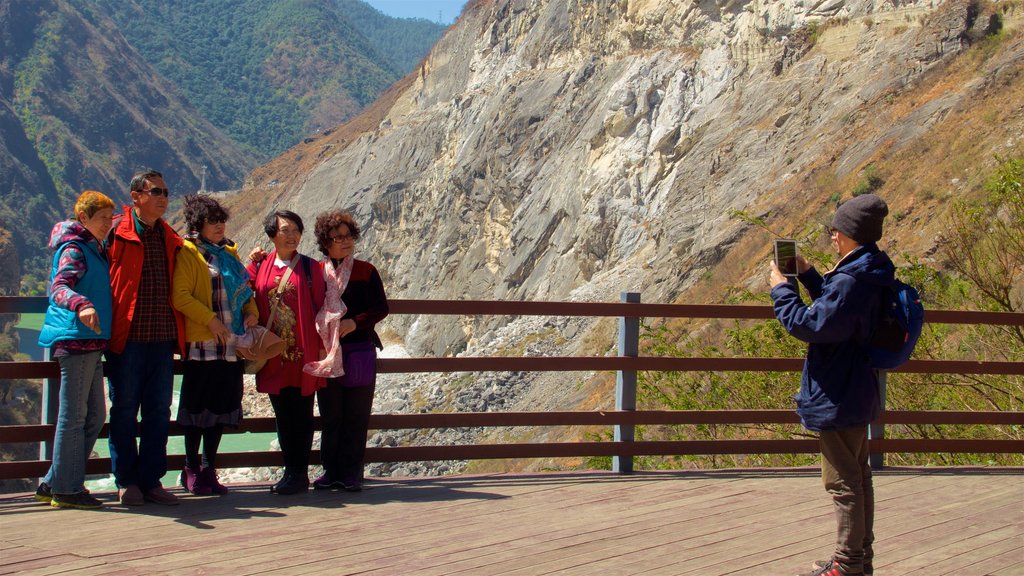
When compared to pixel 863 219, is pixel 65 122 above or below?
above

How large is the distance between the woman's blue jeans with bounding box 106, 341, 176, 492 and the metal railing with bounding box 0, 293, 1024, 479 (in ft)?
1.28

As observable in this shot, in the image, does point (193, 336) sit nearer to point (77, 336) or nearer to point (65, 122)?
point (77, 336)

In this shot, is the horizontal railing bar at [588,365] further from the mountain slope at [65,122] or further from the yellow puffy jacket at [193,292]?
the mountain slope at [65,122]

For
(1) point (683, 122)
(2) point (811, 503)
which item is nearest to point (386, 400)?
(1) point (683, 122)

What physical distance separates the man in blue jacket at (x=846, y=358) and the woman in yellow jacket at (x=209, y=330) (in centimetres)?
323

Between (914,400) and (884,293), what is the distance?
5482mm

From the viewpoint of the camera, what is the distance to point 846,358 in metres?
4.35

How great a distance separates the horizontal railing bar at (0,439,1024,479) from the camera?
6.15 meters

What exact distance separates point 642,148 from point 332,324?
113 ft

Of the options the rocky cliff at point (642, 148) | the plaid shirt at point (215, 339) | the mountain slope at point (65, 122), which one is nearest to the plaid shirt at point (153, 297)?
the plaid shirt at point (215, 339)

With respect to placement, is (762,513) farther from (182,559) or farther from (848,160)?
(848,160)

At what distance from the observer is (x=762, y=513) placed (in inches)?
237

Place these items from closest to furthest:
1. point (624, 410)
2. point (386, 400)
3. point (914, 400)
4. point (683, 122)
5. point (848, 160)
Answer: point (624, 410) → point (914, 400) → point (848, 160) → point (386, 400) → point (683, 122)

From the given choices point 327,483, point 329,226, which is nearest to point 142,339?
point 329,226
